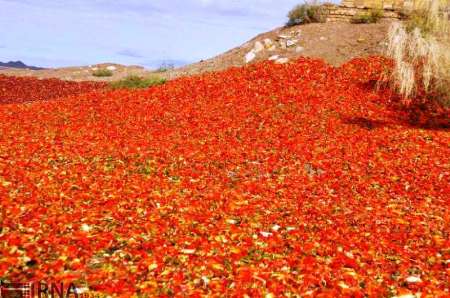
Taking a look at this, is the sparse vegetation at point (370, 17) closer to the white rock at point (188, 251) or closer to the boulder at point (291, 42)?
the boulder at point (291, 42)

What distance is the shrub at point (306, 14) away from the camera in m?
26.1

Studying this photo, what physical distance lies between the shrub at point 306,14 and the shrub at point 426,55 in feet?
30.5

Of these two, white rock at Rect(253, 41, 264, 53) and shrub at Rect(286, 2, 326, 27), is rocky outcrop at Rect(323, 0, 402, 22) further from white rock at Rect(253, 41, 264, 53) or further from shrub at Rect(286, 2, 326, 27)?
white rock at Rect(253, 41, 264, 53)

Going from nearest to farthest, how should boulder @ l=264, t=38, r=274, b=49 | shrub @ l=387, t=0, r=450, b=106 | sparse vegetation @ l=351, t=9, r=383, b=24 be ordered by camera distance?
shrub @ l=387, t=0, r=450, b=106 < boulder @ l=264, t=38, r=274, b=49 < sparse vegetation @ l=351, t=9, r=383, b=24

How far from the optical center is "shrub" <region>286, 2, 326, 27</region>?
26.1 m

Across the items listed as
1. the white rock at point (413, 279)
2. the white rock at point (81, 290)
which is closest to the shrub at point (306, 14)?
the white rock at point (413, 279)

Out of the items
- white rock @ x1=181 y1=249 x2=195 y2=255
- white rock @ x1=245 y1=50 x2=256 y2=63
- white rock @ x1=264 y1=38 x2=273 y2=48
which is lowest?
white rock @ x1=181 y1=249 x2=195 y2=255

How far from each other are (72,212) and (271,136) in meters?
7.27

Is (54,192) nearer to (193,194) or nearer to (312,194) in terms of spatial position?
(193,194)

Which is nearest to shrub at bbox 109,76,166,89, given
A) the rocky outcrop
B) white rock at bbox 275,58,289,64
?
white rock at bbox 275,58,289,64

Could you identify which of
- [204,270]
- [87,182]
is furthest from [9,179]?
[204,270]

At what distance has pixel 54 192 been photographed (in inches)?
363

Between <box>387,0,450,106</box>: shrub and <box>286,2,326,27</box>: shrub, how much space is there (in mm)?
9296

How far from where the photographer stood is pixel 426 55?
15430 millimetres
